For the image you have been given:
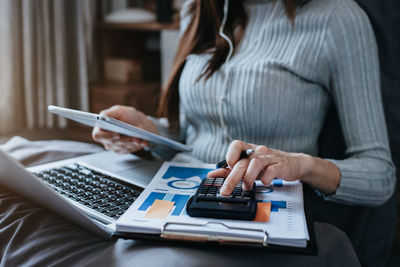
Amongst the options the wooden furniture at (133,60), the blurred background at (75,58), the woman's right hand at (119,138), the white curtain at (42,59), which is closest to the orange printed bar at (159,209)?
the woman's right hand at (119,138)

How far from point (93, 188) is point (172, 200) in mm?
156

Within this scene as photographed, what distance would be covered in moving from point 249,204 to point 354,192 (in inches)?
12.3

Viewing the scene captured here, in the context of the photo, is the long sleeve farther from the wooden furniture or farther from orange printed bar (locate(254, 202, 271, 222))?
the wooden furniture

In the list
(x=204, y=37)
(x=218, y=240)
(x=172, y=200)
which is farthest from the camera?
(x=204, y=37)

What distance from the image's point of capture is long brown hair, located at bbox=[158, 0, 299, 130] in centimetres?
98

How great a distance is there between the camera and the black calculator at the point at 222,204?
50 cm

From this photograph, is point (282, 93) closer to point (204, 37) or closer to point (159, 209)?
point (204, 37)

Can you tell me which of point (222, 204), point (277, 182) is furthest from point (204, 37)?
point (222, 204)

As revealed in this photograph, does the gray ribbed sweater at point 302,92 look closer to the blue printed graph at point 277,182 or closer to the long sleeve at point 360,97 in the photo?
the long sleeve at point 360,97

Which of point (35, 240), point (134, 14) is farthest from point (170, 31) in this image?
point (35, 240)

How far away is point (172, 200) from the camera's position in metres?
0.57

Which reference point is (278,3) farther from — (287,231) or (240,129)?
(287,231)

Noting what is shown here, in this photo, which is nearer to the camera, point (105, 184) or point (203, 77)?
point (105, 184)

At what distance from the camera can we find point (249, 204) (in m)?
0.51
